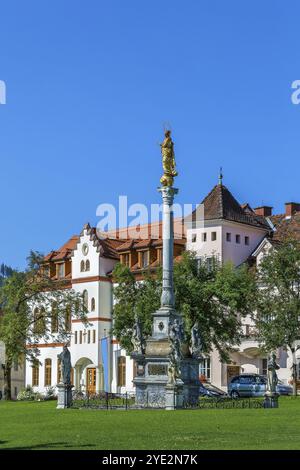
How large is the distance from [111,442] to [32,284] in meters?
48.7

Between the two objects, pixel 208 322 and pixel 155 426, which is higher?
pixel 208 322

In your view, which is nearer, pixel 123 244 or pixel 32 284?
pixel 32 284

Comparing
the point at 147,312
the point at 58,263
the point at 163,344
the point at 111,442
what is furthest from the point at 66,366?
the point at 58,263

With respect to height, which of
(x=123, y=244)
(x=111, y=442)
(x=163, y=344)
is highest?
(x=123, y=244)

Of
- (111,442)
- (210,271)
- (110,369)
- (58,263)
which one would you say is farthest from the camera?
(58,263)

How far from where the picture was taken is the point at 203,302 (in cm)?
6681

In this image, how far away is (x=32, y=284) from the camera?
7362 cm

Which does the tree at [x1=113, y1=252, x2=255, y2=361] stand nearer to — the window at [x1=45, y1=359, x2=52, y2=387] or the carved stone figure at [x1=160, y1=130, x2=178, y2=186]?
the carved stone figure at [x1=160, y1=130, x2=178, y2=186]

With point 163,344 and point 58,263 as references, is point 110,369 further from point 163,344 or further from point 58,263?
point 163,344

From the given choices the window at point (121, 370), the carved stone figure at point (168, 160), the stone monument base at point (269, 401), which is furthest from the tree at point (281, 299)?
the window at point (121, 370)

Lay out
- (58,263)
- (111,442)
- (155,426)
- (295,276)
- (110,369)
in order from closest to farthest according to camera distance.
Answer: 1. (111,442)
2. (155,426)
3. (295,276)
4. (110,369)
5. (58,263)

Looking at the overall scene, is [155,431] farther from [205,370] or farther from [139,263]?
[139,263]

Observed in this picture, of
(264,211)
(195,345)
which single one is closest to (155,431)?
(195,345)

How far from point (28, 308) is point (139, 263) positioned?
57.8ft
